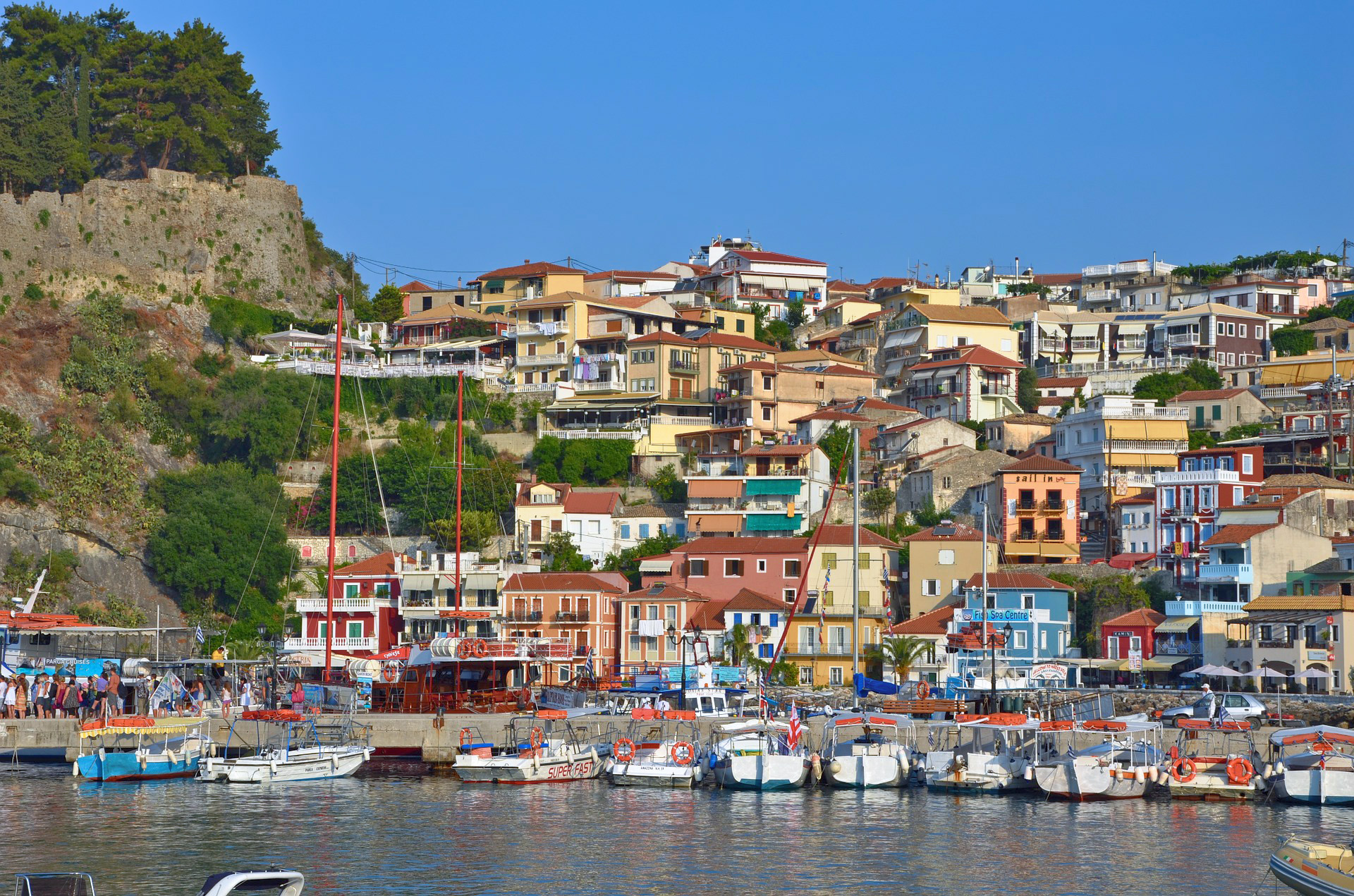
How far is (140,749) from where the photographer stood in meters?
43.0

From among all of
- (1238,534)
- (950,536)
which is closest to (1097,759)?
(1238,534)

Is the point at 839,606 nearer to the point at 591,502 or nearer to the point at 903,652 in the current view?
the point at 903,652

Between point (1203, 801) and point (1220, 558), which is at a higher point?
point (1220, 558)

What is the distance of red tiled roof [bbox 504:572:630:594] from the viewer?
64.7 meters

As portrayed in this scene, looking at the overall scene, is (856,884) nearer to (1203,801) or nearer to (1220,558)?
(1203,801)

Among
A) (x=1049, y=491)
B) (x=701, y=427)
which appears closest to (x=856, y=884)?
(x=1049, y=491)

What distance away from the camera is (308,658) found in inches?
2434

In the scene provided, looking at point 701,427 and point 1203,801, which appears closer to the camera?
point 1203,801

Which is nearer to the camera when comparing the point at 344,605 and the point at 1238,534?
the point at 1238,534

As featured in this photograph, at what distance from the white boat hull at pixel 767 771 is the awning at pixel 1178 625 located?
21704 millimetres

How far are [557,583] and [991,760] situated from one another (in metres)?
26.1

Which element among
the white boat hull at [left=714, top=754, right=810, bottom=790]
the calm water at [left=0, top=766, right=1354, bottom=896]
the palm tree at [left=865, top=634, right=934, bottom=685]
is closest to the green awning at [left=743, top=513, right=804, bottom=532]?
the palm tree at [left=865, top=634, right=934, bottom=685]

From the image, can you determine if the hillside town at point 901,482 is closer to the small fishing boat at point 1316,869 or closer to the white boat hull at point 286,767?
the white boat hull at point 286,767

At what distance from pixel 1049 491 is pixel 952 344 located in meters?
23.6
